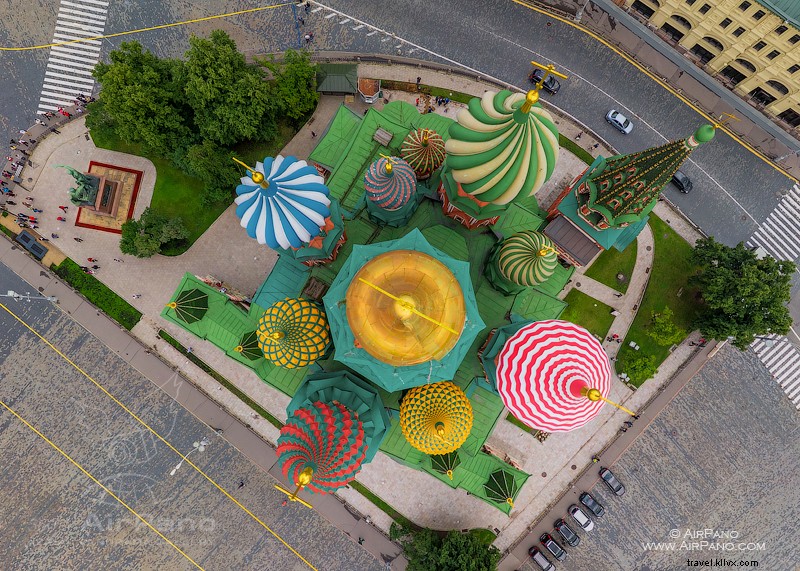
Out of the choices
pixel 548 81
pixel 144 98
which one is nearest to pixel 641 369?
pixel 548 81

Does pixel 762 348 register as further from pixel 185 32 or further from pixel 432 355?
pixel 185 32

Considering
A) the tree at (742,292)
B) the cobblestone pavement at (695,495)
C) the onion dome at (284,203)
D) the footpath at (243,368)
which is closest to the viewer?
the onion dome at (284,203)

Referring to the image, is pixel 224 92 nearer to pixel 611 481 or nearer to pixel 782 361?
pixel 611 481

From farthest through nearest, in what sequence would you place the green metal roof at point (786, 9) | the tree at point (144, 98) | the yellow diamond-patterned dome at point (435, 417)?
the tree at point (144, 98)
the green metal roof at point (786, 9)
the yellow diamond-patterned dome at point (435, 417)

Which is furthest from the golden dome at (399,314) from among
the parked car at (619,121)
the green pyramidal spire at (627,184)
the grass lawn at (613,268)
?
the parked car at (619,121)

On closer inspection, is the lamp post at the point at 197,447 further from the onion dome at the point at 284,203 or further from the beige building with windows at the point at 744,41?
the beige building with windows at the point at 744,41

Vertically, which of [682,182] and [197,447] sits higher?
[682,182]
